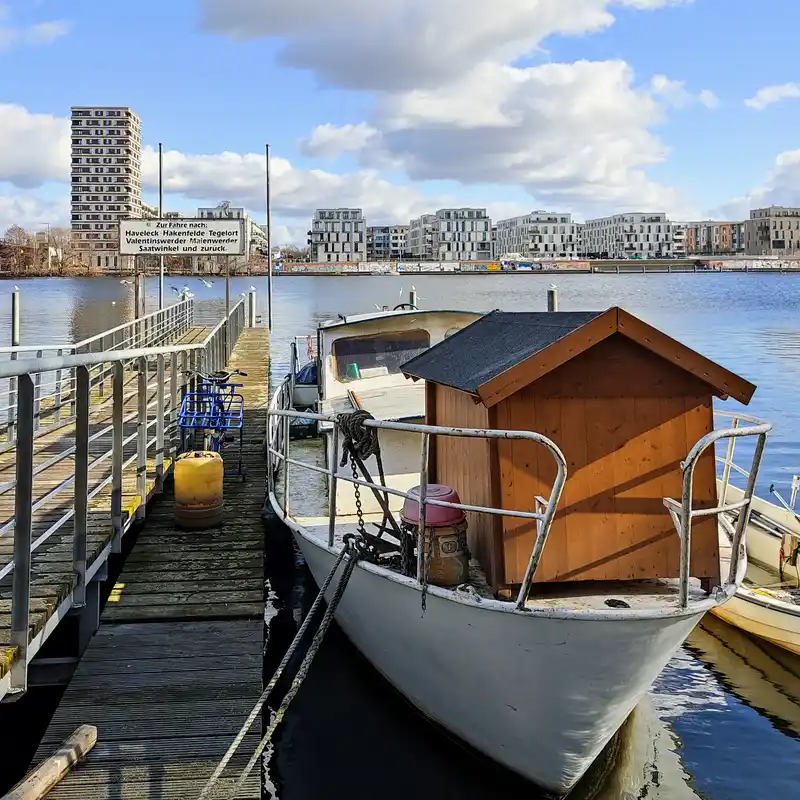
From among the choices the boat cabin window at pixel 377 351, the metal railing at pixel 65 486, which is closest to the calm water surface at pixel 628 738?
the metal railing at pixel 65 486

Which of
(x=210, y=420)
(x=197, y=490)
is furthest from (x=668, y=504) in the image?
(x=210, y=420)

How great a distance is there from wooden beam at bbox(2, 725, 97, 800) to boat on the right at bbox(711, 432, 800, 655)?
5611 millimetres

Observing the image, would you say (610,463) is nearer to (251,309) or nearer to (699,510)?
(699,510)

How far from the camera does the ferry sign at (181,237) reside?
26.6m

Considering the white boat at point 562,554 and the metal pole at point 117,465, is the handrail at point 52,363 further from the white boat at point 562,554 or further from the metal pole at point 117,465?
the white boat at point 562,554

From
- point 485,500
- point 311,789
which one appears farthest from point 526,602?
point 311,789

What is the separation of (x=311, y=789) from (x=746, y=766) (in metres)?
3.69

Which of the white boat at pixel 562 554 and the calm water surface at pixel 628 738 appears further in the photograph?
the calm water surface at pixel 628 738

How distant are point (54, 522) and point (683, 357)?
5.21 metres

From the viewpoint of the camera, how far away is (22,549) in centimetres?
485

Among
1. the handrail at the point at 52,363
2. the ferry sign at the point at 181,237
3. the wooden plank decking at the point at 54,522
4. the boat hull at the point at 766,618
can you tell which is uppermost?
the ferry sign at the point at 181,237

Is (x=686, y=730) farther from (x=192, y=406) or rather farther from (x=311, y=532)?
(x=192, y=406)

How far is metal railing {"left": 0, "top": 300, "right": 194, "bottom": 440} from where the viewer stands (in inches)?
479

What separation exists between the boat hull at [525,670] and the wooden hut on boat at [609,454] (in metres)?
0.43
